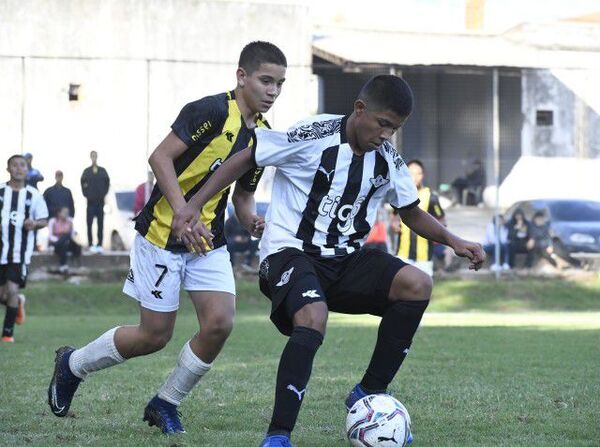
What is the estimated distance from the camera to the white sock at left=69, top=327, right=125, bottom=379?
6586 millimetres

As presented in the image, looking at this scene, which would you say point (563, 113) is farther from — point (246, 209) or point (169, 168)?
point (169, 168)

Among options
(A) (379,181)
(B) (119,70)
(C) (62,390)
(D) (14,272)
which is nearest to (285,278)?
(A) (379,181)

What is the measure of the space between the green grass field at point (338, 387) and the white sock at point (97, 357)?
0.30 m

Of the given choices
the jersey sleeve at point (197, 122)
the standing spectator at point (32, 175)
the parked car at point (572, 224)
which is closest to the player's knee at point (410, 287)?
the jersey sleeve at point (197, 122)

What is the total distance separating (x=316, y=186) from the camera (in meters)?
6.04

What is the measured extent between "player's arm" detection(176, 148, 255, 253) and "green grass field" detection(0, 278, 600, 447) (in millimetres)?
993

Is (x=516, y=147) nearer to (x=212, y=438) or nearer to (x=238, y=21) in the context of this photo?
(x=238, y=21)

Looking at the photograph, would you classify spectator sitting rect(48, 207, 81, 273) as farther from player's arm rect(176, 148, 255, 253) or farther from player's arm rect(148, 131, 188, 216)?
player's arm rect(176, 148, 255, 253)

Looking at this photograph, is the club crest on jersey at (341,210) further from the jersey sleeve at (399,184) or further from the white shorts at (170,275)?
the white shorts at (170,275)

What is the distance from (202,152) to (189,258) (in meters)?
0.57

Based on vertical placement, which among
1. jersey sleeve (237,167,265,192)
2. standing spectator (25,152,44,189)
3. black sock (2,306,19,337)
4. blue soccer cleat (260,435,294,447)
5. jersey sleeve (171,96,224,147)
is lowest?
black sock (2,306,19,337)

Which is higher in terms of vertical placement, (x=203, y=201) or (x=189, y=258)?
(x=203, y=201)

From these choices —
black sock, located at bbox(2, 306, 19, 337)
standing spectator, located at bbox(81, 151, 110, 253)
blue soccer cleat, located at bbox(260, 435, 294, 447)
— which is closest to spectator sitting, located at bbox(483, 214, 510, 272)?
standing spectator, located at bbox(81, 151, 110, 253)

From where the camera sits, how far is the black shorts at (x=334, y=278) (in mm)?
5797
